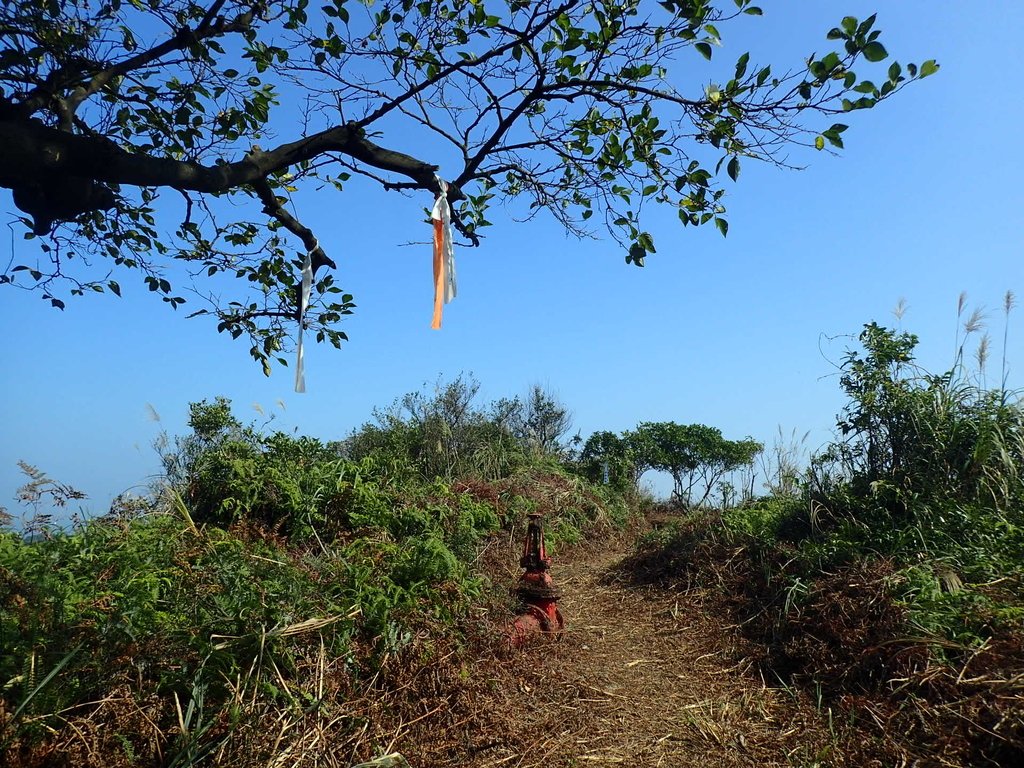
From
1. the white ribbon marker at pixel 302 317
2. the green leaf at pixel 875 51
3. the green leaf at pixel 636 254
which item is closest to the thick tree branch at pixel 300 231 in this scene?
the white ribbon marker at pixel 302 317

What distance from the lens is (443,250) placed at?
3840 millimetres

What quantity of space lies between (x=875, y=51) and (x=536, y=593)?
353 cm

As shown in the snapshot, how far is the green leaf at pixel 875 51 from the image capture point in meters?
2.98

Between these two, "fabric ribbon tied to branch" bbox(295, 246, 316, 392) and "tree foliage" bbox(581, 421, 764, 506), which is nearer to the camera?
"fabric ribbon tied to branch" bbox(295, 246, 316, 392)

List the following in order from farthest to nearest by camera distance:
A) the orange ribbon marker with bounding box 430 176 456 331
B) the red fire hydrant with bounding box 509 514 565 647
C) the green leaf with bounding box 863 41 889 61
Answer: the red fire hydrant with bounding box 509 514 565 647 < the orange ribbon marker with bounding box 430 176 456 331 < the green leaf with bounding box 863 41 889 61

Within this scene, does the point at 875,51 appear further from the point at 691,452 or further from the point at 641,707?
the point at 691,452

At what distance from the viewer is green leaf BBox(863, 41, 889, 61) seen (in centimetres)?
298

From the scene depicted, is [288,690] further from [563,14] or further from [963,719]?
[563,14]

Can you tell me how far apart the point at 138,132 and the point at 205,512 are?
9.64ft

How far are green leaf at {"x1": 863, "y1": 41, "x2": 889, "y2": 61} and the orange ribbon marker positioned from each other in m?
2.15

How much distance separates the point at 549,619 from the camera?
15.0 feet

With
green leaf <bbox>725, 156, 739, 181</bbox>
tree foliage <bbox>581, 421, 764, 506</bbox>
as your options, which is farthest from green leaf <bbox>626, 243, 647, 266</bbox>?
tree foliage <bbox>581, 421, 764, 506</bbox>

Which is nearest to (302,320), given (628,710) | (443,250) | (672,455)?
(443,250)

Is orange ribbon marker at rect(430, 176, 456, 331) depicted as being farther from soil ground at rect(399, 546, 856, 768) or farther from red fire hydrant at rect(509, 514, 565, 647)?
soil ground at rect(399, 546, 856, 768)
